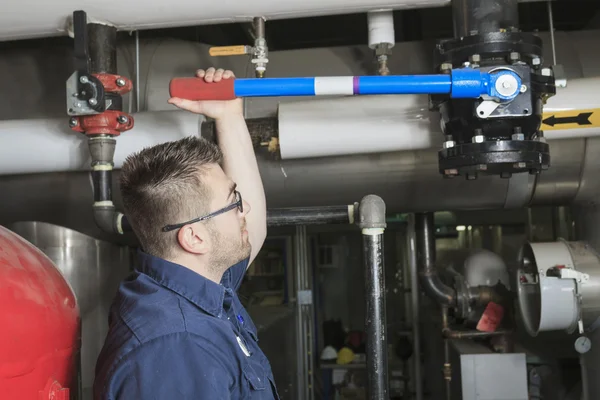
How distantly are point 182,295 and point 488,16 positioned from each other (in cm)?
88

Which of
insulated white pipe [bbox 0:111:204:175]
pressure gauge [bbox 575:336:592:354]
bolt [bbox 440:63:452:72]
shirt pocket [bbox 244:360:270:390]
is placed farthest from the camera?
pressure gauge [bbox 575:336:592:354]

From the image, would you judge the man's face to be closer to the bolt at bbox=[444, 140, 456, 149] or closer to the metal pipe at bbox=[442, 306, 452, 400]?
the bolt at bbox=[444, 140, 456, 149]

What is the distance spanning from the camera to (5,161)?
146 cm

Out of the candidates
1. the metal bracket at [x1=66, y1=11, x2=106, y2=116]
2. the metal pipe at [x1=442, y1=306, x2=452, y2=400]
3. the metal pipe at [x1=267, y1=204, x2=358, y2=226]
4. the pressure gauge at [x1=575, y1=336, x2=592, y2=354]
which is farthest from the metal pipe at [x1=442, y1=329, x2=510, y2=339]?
the metal bracket at [x1=66, y1=11, x2=106, y2=116]

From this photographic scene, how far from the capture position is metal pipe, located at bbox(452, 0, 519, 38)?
49.8 inches

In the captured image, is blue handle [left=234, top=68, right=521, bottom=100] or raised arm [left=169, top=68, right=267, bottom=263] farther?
raised arm [left=169, top=68, right=267, bottom=263]

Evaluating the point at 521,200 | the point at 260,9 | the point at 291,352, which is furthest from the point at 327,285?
the point at 260,9

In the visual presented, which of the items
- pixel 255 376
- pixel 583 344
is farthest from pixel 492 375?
pixel 255 376

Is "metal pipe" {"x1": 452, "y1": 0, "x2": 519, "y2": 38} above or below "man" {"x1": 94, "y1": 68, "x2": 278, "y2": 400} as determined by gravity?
above

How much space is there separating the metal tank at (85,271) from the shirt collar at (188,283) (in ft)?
3.23

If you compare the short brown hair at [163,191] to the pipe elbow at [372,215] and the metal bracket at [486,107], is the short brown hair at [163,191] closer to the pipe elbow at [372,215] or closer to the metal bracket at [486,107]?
the pipe elbow at [372,215]

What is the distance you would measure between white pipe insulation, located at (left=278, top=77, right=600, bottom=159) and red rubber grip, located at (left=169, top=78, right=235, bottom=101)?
0.30 metres

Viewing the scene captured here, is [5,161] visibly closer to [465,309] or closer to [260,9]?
[260,9]

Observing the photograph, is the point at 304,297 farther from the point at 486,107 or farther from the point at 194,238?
the point at 194,238
